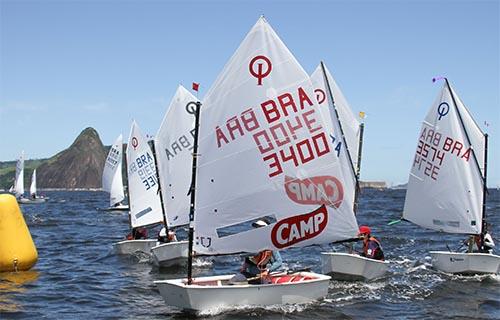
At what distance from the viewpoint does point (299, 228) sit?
52.8 ft

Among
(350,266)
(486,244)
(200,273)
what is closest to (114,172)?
(200,273)

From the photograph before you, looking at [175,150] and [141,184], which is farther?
[141,184]

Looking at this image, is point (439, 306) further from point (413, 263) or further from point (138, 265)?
point (138, 265)

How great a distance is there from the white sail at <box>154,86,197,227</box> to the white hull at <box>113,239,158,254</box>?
99.2 inches

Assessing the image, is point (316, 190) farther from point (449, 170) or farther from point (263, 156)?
point (449, 170)

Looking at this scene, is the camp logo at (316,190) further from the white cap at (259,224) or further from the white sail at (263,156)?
the white cap at (259,224)

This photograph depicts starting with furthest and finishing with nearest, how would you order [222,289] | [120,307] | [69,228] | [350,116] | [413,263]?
[69,228]
[413,263]
[350,116]
[120,307]
[222,289]

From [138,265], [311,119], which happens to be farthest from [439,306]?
→ [138,265]

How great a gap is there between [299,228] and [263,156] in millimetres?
2115

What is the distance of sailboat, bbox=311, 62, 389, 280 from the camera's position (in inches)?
798

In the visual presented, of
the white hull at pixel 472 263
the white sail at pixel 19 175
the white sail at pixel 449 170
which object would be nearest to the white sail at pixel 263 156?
the white hull at pixel 472 263

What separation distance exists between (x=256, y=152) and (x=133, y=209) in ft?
48.2

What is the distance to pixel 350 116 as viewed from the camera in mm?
25234

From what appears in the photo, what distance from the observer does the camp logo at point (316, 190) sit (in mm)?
15984
